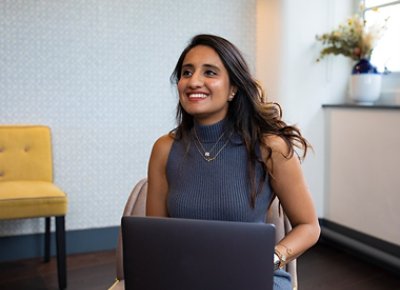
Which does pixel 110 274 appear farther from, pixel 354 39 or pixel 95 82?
pixel 354 39

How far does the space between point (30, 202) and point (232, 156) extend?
1.72m

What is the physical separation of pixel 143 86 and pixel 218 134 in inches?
87.9

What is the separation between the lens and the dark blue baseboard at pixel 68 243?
3.32 m

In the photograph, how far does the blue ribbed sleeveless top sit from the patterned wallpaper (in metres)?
2.12

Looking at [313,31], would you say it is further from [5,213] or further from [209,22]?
[5,213]

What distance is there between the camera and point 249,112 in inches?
56.5

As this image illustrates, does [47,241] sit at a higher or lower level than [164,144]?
lower

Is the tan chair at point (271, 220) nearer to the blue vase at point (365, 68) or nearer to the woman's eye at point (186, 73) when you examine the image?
the woman's eye at point (186, 73)

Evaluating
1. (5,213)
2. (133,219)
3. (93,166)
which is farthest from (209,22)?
(133,219)

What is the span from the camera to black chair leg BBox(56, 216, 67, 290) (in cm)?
282

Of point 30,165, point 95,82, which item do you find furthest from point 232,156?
point 95,82

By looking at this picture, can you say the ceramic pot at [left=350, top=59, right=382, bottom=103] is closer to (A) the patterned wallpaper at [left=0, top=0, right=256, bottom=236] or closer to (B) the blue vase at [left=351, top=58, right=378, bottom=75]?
(B) the blue vase at [left=351, top=58, right=378, bottom=75]

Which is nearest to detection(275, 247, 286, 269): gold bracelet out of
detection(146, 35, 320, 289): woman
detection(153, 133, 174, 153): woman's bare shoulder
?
detection(146, 35, 320, 289): woman

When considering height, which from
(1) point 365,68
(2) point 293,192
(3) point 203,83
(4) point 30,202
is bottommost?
(4) point 30,202
